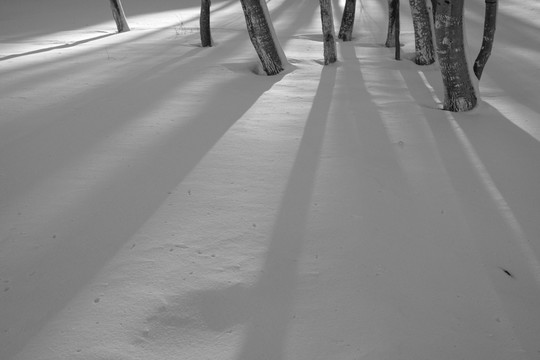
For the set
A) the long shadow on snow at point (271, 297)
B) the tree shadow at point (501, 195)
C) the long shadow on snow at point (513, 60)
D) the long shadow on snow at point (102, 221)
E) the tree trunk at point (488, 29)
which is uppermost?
the tree trunk at point (488, 29)

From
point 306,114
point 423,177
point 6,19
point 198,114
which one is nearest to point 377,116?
point 306,114

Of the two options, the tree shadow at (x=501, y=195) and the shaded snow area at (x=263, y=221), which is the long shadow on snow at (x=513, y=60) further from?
the tree shadow at (x=501, y=195)

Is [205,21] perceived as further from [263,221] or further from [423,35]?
[263,221]

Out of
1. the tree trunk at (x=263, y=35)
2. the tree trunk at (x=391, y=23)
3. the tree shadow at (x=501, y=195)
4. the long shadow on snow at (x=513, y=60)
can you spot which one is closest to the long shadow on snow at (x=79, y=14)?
the tree trunk at (x=263, y=35)

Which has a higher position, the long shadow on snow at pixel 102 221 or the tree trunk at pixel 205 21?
the tree trunk at pixel 205 21

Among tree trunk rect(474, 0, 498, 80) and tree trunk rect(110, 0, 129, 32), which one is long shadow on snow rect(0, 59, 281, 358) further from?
tree trunk rect(110, 0, 129, 32)

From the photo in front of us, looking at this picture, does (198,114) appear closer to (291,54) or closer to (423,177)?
(423,177)

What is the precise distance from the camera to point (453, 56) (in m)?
3.84

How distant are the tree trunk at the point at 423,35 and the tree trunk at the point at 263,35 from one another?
7.23ft

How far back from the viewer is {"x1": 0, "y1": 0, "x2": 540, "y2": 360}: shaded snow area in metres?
1.64

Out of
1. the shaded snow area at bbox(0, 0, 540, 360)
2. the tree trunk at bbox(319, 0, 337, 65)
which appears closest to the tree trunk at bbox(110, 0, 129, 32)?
the shaded snow area at bbox(0, 0, 540, 360)

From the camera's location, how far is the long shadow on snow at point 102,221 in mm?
1710

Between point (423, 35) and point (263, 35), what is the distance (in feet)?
8.38

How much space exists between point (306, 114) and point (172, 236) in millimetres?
2136
